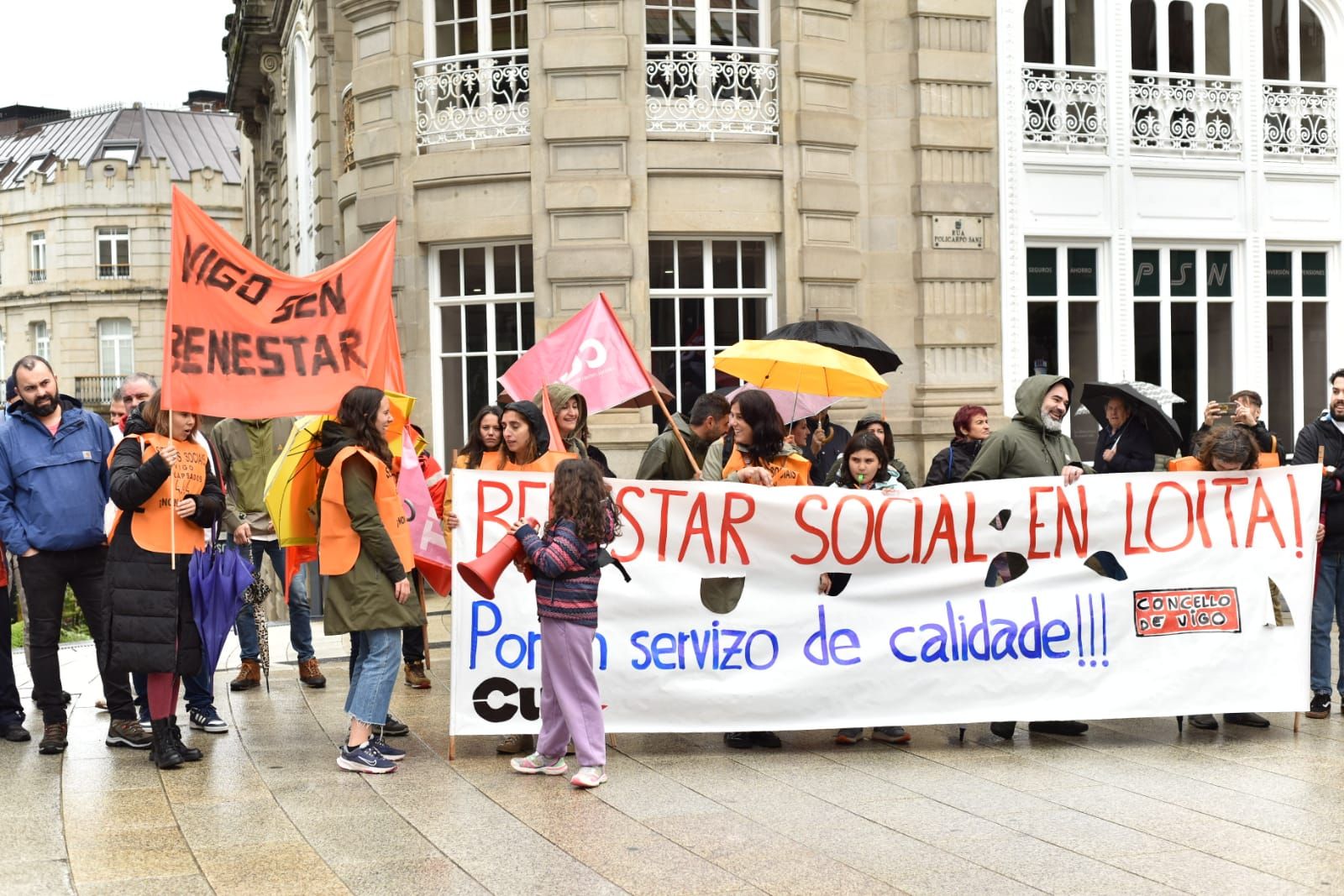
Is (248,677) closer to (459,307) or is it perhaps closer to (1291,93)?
(459,307)

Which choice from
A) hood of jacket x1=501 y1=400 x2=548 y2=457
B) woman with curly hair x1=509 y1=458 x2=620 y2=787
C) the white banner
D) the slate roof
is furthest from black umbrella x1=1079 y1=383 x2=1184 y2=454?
the slate roof

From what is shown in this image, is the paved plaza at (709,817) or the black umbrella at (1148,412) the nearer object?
the paved plaza at (709,817)

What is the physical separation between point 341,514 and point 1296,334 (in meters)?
15.8

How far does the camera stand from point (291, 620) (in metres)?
10.7

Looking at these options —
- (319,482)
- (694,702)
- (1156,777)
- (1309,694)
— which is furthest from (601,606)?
(1309,694)

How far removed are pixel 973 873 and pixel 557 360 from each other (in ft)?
15.9

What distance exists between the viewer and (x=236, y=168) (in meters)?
71.5

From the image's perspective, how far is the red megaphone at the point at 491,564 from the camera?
7484mm

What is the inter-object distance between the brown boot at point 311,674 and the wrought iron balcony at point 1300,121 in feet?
47.5

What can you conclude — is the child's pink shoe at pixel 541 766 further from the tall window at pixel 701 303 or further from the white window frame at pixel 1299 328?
the white window frame at pixel 1299 328

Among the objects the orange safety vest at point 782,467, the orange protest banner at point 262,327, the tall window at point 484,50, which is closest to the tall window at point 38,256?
the tall window at point 484,50

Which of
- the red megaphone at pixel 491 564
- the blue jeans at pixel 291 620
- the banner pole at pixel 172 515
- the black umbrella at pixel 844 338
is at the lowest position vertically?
the blue jeans at pixel 291 620

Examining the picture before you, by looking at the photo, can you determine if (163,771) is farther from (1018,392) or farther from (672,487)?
(1018,392)

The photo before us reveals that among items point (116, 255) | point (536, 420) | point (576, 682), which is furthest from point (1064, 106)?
point (116, 255)
